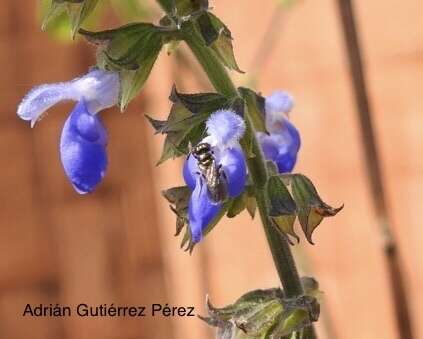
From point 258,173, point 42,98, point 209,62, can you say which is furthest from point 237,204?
point 42,98

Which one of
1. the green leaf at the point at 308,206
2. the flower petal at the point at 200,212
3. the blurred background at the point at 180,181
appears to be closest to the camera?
the flower petal at the point at 200,212

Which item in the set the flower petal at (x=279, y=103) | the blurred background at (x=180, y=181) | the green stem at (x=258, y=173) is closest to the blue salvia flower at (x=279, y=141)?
the flower petal at (x=279, y=103)

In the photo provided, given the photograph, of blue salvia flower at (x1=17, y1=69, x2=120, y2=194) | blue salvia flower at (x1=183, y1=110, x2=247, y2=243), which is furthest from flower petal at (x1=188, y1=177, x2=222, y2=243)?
blue salvia flower at (x1=17, y1=69, x2=120, y2=194)

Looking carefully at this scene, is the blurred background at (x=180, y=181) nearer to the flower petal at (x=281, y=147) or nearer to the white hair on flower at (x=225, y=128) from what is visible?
the flower petal at (x=281, y=147)

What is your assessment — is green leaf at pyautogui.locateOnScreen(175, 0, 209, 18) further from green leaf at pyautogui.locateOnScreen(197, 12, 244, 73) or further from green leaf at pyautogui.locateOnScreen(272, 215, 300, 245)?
green leaf at pyautogui.locateOnScreen(272, 215, 300, 245)

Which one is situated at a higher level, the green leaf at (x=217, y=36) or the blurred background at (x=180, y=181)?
the blurred background at (x=180, y=181)

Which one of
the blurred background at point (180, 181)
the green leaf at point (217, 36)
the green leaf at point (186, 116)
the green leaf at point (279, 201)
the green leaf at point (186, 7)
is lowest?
the green leaf at point (279, 201)
